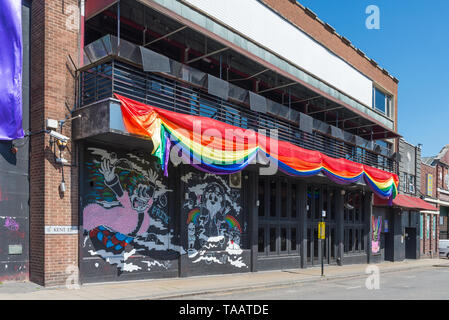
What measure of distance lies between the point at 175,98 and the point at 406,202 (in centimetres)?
2223

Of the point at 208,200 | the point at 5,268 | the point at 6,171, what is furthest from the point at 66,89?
the point at 208,200

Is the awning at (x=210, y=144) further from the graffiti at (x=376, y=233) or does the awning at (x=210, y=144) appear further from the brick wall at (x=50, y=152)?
the graffiti at (x=376, y=233)

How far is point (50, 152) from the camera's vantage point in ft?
40.5

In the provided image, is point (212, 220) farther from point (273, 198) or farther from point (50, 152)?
point (50, 152)

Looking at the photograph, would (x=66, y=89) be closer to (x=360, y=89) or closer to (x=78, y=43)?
(x=78, y=43)

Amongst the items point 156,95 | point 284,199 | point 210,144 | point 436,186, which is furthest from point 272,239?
point 436,186

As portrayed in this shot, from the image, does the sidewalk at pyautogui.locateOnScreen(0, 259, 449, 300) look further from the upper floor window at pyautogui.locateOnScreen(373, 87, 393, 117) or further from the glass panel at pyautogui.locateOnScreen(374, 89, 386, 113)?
the glass panel at pyautogui.locateOnScreen(374, 89, 386, 113)

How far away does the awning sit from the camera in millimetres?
12531

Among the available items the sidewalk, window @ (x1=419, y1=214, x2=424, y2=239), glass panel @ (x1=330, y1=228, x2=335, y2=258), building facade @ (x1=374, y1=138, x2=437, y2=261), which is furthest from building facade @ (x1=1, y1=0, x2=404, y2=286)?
window @ (x1=419, y1=214, x2=424, y2=239)

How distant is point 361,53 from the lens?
30141 millimetres

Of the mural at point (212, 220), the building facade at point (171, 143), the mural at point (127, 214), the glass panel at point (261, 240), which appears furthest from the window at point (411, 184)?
the mural at point (127, 214)

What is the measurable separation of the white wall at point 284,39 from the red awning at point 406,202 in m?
6.52

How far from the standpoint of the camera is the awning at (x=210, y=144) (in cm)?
1253

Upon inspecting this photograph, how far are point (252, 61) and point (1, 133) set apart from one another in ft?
30.0
